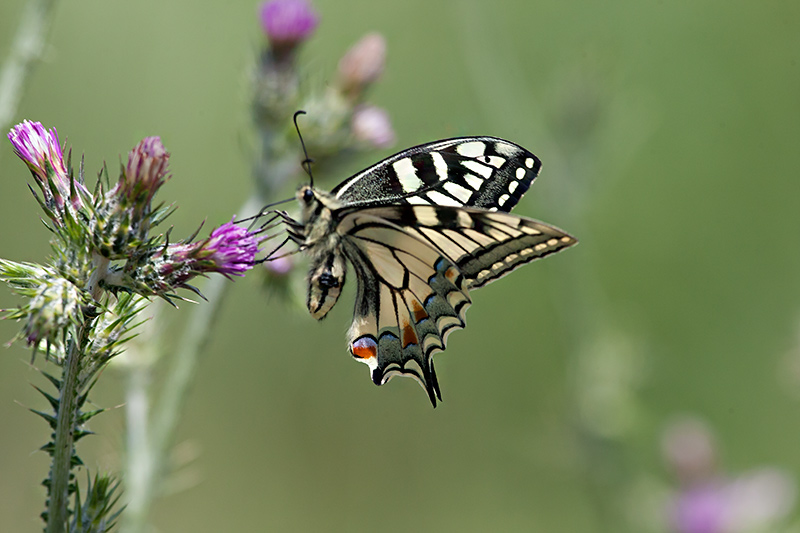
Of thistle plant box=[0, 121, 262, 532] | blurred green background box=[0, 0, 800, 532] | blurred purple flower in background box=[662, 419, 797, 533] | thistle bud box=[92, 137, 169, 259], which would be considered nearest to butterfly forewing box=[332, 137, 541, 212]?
thistle plant box=[0, 121, 262, 532]

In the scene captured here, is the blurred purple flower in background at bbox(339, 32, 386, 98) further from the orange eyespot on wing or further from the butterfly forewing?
the orange eyespot on wing

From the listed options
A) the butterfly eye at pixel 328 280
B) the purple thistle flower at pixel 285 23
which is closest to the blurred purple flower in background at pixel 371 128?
the purple thistle flower at pixel 285 23

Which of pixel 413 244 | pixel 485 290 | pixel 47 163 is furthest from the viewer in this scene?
pixel 485 290

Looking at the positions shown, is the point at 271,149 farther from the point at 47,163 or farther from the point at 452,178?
the point at 47,163

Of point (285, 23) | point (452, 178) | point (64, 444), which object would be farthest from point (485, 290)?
point (64, 444)

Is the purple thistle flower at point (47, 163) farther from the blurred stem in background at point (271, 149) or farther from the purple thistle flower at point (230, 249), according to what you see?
the blurred stem in background at point (271, 149)
